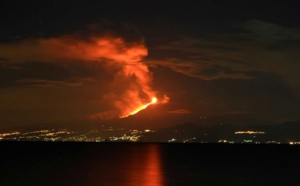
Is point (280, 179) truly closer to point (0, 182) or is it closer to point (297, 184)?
point (297, 184)

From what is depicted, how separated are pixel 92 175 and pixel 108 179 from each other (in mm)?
6865

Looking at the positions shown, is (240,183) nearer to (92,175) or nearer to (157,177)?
(157,177)

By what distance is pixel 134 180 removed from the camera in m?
62.8

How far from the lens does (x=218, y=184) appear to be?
64188 millimetres

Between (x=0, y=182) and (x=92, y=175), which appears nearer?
(x=0, y=182)

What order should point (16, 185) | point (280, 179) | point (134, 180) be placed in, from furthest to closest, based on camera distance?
point (280, 179)
point (134, 180)
point (16, 185)

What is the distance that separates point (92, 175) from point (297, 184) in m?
29.6

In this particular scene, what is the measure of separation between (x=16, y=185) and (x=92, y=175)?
16224 mm

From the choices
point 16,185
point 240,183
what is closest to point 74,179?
point 16,185

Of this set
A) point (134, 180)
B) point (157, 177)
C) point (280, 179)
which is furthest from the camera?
point (280, 179)

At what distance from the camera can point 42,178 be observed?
213 feet

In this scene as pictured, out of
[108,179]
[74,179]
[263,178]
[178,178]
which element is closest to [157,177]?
[178,178]

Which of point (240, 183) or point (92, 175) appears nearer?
point (240, 183)

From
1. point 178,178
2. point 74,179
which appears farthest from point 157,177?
point 74,179
